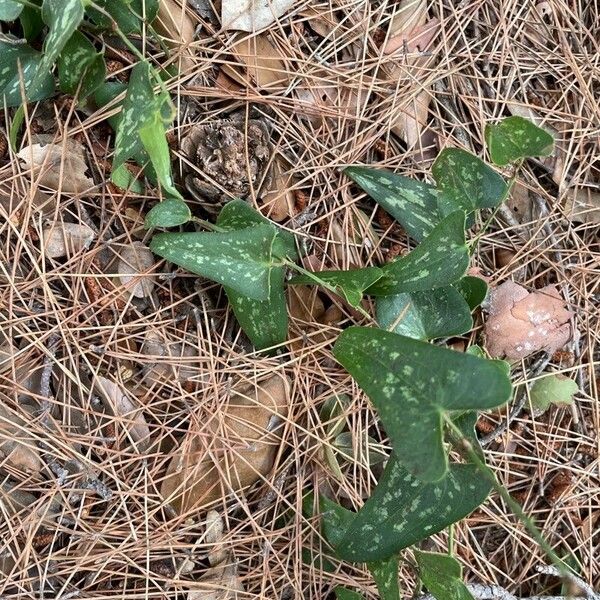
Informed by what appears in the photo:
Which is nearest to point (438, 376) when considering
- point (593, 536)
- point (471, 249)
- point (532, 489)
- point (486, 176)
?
point (471, 249)

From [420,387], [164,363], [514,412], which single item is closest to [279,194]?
[164,363]

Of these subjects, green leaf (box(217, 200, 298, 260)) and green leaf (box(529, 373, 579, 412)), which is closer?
green leaf (box(217, 200, 298, 260))

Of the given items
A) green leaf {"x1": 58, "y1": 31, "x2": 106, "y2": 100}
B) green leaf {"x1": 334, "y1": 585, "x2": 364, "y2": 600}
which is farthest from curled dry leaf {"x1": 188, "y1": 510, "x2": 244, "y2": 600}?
green leaf {"x1": 58, "y1": 31, "x2": 106, "y2": 100}

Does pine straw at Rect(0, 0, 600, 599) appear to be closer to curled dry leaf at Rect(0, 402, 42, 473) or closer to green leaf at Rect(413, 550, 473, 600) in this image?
curled dry leaf at Rect(0, 402, 42, 473)

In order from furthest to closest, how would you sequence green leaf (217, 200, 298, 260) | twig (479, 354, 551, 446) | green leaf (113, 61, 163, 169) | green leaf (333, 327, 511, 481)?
twig (479, 354, 551, 446) → green leaf (217, 200, 298, 260) → green leaf (113, 61, 163, 169) → green leaf (333, 327, 511, 481)

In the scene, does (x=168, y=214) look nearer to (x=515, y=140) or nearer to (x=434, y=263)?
(x=434, y=263)

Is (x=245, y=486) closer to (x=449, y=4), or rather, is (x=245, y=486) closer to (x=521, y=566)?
(x=521, y=566)
